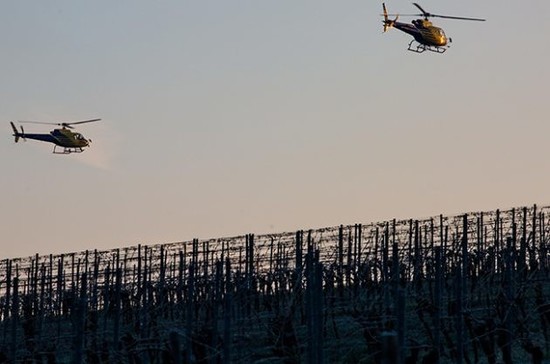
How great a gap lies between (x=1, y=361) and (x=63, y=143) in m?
35.3

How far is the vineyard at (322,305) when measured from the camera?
25.4 m

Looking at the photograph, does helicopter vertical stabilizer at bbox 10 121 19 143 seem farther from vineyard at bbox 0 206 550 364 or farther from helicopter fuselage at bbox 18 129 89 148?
vineyard at bbox 0 206 550 364

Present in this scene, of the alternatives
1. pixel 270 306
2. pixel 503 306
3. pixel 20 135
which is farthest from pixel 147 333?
pixel 20 135

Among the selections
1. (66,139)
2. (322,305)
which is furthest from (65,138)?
(322,305)

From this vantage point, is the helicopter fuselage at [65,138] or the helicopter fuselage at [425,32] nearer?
the helicopter fuselage at [425,32]

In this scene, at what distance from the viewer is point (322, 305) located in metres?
26.0

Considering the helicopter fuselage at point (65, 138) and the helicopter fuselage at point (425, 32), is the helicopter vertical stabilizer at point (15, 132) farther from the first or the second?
the helicopter fuselage at point (425, 32)

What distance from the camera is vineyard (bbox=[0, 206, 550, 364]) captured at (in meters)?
25.4

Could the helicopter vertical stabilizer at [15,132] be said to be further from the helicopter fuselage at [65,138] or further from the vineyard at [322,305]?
Answer: the vineyard at [322,305]

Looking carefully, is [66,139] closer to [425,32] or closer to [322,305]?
[425,32]

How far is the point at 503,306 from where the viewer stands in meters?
28.5

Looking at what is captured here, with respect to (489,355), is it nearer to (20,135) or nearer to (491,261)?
(491,261)

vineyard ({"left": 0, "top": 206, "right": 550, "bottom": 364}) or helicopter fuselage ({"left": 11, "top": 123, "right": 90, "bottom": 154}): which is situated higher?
helicopter fuselage ({"left": 11, "top": 123, "right": 90, "bottom": 154})

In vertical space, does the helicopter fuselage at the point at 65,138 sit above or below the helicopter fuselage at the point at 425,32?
below
